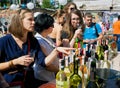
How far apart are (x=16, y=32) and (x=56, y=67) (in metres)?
0.54

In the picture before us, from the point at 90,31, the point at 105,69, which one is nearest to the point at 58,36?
the point at 105,69

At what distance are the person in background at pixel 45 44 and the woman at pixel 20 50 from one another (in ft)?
0.34

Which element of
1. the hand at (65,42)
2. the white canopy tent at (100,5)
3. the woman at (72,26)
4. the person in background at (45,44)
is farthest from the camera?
the white canopy tent at (100,5)

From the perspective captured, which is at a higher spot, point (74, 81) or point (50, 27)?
point (50, 27)

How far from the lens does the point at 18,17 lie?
7.75ft

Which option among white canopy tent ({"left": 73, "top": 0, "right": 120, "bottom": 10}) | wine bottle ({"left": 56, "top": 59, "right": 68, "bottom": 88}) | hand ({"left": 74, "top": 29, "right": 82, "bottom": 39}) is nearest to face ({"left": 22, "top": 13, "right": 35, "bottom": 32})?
wine bottle ({"left": 56, "top": 59, "right": 68, "bottom": 88})

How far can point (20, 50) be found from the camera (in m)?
2.31

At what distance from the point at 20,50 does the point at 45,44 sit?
1.23 feet

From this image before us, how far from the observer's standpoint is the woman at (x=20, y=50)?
2.25 metres

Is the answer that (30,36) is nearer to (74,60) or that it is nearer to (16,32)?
(16,32)

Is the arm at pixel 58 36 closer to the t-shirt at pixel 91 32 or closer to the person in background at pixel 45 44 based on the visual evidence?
the person in background at pixel 45 44

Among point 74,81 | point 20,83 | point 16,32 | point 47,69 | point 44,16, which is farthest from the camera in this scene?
point 44,16

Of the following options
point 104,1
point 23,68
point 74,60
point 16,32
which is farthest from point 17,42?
point 104,1

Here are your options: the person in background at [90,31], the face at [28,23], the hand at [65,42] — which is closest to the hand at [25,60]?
the face at [28,23]
